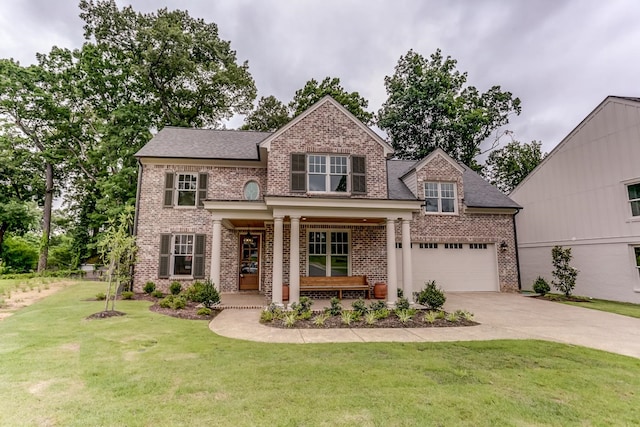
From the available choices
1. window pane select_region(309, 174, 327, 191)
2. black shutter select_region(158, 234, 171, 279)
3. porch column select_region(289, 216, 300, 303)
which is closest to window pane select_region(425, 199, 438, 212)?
window pane select_region(309, 174, 327, 191)

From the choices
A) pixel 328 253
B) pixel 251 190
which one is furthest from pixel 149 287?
pixel 328 253

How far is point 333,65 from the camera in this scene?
23.7m

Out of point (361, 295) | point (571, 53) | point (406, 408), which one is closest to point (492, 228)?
point (361, 295)

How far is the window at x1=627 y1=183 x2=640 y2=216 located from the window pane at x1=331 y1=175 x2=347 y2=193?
11059 mm

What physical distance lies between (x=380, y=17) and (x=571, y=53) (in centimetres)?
1037

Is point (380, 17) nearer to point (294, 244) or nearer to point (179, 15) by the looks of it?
point (294, 244)

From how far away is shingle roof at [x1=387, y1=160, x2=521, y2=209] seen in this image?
1418 centimetres

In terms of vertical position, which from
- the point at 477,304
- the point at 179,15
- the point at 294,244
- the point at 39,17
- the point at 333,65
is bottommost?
the point at 477,304

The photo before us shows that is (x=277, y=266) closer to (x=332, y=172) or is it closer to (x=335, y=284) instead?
Result: (x=335, y=284)

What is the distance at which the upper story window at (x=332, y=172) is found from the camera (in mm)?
11484

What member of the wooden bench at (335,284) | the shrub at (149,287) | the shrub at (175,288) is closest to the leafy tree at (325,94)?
the wooden bench at (335,284)

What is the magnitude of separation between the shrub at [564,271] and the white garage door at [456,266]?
7.44 feet

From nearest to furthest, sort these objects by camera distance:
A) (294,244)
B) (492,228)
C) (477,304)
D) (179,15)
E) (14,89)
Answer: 1. (294,244)
2. (477,304)
3. (492,228)
4. (14,89)
5. (179,15)

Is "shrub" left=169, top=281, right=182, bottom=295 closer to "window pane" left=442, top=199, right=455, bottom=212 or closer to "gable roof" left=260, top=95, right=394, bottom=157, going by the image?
"gable roof" left=260, top=95, right=394, bottom=157
